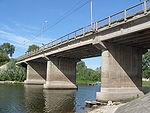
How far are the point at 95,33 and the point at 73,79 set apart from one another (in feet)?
80.1

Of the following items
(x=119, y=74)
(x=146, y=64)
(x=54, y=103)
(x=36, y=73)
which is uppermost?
(x=146, y=64)

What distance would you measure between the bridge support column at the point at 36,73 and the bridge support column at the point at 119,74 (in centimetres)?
4771

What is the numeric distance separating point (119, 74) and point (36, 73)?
163 feet

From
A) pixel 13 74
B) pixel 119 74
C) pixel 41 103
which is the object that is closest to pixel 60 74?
pixel 41 103

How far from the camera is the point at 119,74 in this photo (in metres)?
25.7

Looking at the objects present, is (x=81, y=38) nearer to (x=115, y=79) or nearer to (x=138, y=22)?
(x=115, y=79)

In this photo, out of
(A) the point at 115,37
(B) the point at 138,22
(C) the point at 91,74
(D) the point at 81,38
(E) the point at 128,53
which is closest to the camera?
(B) the point at 138,22

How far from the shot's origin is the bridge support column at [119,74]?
79.6ft

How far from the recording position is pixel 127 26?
21984 mm

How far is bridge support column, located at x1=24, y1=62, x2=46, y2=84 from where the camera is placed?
6932 cm

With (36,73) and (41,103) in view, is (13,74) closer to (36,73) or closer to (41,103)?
(36,73)

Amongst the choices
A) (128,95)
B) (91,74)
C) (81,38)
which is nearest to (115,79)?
(128,95)

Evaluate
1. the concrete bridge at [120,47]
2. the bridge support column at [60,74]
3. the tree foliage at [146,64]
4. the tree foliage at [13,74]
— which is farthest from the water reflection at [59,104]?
the tree foliage at [146,64]

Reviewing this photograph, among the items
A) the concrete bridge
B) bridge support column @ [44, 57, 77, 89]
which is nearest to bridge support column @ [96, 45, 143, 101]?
the concrete bridge
